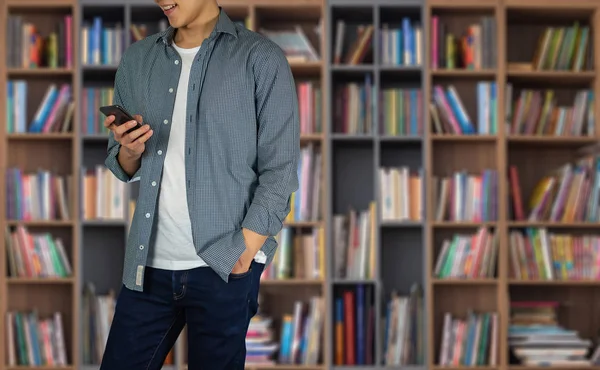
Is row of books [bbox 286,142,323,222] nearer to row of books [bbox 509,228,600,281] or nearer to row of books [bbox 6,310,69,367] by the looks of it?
row of books [bbox 509,228,600,281]

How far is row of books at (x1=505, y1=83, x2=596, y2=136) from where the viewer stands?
425 cm

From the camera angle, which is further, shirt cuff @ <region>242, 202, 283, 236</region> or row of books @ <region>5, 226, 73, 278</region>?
row of books @ <region>5, 226, 73, 278</region>

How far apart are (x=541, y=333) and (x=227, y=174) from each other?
9.36 feet

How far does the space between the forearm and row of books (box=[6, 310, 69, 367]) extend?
8.31 ft

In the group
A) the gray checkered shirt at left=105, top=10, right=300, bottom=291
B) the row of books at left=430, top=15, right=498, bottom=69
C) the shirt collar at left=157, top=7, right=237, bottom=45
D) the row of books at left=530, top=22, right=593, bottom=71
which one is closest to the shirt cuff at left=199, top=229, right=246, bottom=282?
the gray checkered shirt at left=105, top=10, right=300, bottom=291

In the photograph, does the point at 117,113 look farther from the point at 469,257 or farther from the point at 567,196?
the point at 567,196

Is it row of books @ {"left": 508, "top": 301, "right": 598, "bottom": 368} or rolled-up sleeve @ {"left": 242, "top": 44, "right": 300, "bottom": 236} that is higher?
rolled-up sleeve @ {"left": 242, "top": 44, "right": 300, "bottom": 236}

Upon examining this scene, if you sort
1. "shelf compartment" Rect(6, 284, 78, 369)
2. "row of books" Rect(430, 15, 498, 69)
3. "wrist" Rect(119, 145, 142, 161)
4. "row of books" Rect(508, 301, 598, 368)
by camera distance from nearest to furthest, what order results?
"wrist" Rect(119, 145, 142, 161) → "row of books" Rect(508, 301, 598, 368) → "row of books" Rect(430, 15, 498, 69) → "shelf compartment" Rect(6, 284, 78, 369)

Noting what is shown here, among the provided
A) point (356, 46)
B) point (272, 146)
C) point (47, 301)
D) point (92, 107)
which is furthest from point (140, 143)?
point (47, 301)

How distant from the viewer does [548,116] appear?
4258 mm

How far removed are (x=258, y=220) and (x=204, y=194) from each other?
117 mm

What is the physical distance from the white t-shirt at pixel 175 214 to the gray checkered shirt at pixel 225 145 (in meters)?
0.02

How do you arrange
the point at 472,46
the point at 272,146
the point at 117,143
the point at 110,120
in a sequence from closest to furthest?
1. the point at 110,120
2. the point at 272,146
3. the point at 117,143
4. the point at 472,46

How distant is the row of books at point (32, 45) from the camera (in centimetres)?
418
